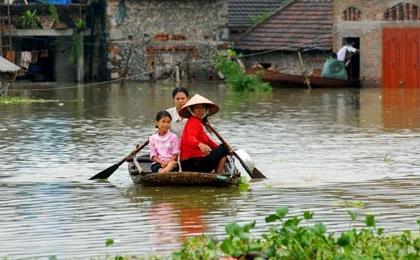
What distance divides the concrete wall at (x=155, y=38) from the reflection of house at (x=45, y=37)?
130 centimetres

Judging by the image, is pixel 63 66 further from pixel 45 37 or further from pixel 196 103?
pixel 196 103

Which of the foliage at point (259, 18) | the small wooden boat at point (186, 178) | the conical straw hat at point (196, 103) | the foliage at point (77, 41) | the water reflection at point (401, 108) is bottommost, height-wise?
the water reflection at point (401, 108)

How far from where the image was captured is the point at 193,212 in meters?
14.1

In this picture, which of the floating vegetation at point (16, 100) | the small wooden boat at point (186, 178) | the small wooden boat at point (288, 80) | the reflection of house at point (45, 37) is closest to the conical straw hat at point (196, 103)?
the small wooden boat at point (186, 178)

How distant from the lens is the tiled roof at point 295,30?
45.0 m

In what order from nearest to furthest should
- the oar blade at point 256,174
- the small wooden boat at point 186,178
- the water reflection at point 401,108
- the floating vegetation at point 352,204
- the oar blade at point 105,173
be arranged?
1. the floating vegetation at point 352,204
2. the small wooden boat at point 186,178
3. the oar blade at point 256,174
4. the oar blade at point 105,173
5. the water reflection at point 401,108

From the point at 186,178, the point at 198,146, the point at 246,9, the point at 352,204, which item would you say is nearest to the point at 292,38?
the point at 246,9

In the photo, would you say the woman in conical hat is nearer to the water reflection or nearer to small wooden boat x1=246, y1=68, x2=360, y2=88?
the water reflection

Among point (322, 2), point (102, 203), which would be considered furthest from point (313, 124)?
point (322, 2)

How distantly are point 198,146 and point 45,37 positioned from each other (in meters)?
33.5

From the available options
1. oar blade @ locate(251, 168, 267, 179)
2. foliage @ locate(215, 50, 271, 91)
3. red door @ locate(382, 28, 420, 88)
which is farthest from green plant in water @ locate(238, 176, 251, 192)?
red door @ locate(382, 28, 420, 88)

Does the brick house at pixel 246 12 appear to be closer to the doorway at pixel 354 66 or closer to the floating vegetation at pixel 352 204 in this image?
the doorway at pixel 354 66

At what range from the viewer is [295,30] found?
45.7 metres

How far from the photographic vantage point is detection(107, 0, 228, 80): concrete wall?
4769cm
